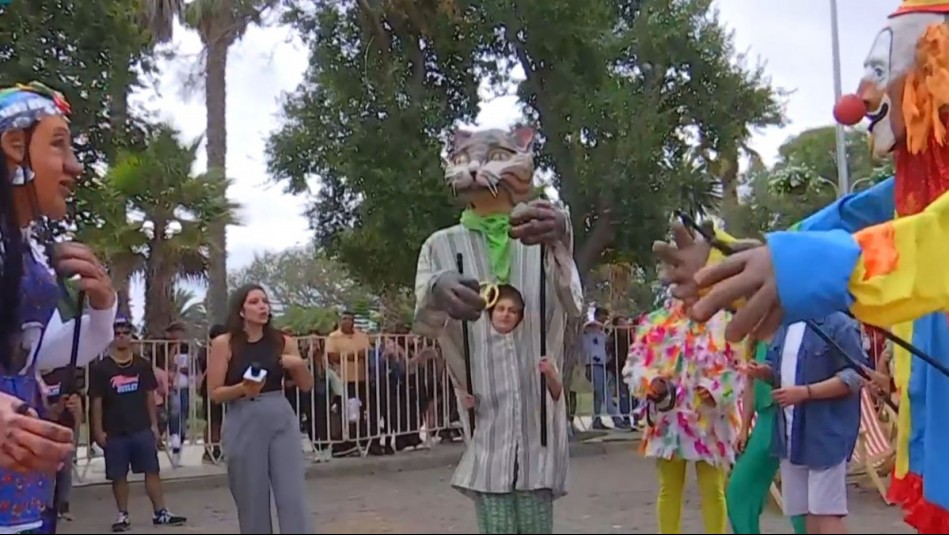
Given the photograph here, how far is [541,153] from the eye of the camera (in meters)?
13.7

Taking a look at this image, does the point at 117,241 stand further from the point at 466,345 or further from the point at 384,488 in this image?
the point at 466,345

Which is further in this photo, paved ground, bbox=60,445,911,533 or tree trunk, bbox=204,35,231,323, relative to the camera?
tree trunk, bbox=204,35,231,323

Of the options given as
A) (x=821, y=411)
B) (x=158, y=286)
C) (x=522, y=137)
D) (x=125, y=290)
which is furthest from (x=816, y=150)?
(x=522, y=137)

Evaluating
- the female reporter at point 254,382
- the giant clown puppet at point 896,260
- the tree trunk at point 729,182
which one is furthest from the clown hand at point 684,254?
the tree trunk at point 729,182

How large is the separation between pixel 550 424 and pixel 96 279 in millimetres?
1406

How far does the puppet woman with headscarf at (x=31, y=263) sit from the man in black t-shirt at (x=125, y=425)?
490cm

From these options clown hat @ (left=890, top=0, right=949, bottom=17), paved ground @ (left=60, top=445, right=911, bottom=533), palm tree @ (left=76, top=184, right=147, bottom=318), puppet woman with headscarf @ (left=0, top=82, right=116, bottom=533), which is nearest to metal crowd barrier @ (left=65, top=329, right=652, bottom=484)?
paved ground @ (left=60, top=445, right=911, bottom=533)

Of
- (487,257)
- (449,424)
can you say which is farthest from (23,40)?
(487,257)

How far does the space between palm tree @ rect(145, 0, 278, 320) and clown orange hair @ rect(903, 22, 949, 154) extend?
12701 millimetres

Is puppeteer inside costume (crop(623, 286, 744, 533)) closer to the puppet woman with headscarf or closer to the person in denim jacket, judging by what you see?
the person in denim jacket

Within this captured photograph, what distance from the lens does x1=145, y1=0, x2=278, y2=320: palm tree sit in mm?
14969

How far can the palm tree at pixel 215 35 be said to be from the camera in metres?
15.0

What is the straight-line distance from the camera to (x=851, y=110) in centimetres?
257

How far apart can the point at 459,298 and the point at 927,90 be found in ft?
4.06
